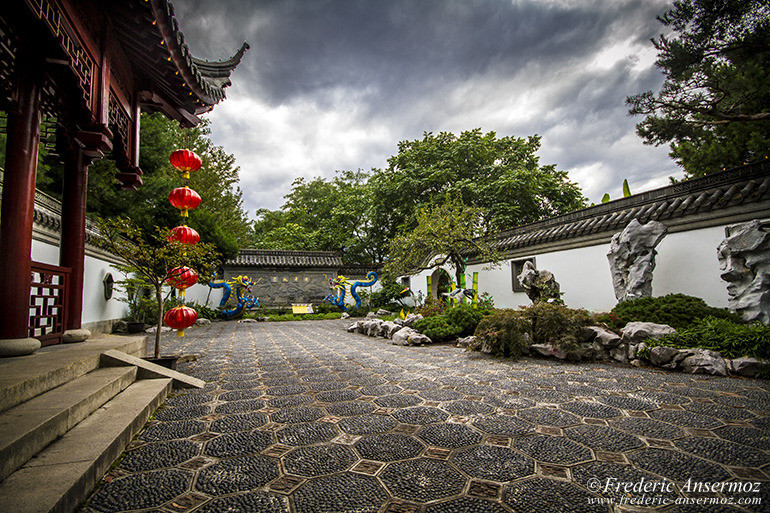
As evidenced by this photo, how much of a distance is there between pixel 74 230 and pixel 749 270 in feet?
32.5

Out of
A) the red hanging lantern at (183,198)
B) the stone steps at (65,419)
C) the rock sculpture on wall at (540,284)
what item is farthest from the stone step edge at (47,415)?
the rock sculpture on wall at (540,284)

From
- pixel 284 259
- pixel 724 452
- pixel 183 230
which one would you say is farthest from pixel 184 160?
pixel 284 259

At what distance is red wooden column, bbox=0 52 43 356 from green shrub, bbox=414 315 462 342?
245 inches

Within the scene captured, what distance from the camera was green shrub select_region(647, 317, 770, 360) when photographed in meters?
4.31

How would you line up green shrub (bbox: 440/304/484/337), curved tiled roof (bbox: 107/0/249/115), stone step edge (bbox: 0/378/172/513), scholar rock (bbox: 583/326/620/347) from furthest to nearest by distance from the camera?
green shrub (bbox: 440/304/484/337)
scholar rock (bbox: 583/326/620/347)
curved tiled roof (bbox: 107/0/249/115)
stone step edge (bbox: 0/378/172/513)

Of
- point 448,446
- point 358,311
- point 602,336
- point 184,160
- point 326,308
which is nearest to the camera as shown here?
point 448,446

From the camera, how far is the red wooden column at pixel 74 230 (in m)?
4.57

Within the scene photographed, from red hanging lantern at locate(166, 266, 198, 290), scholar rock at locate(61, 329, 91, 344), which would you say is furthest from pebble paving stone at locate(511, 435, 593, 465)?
scholar rock at locate(61, 329, 91, 344)

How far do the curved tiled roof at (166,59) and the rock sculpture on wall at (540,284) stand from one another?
7.56 metres

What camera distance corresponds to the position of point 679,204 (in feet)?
24.5

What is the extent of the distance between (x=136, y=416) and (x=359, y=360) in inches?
134

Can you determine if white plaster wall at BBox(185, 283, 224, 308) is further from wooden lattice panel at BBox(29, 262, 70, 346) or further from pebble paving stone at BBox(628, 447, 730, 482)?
pebble paving stone at BBox(628, 447, 730, 482)

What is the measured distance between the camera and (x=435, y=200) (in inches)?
717

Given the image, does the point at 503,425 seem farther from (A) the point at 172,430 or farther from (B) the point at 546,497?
(A) the point at 172,430
